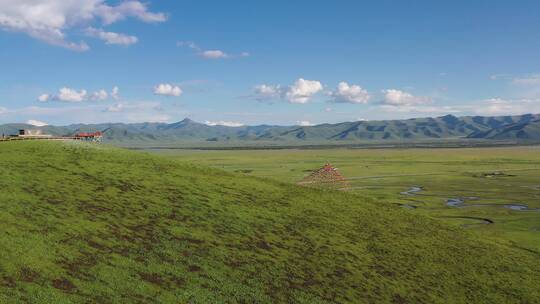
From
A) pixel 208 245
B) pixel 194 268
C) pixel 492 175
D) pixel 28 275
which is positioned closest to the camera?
pixel 28 275

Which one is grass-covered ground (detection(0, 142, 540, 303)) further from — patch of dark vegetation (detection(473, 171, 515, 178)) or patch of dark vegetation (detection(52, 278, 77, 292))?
patch of dark vegetation (detection(473, 171, 515, 178))

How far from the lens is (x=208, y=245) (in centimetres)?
4216

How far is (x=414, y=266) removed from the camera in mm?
47844

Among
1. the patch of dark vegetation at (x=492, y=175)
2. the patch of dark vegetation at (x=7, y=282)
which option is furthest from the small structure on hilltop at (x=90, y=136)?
the patch of dark vegetation at (x=492, y=175)

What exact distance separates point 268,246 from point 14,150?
4040 centimetres

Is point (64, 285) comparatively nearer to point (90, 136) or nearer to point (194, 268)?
point (194, 268)

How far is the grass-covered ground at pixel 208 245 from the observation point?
106ft

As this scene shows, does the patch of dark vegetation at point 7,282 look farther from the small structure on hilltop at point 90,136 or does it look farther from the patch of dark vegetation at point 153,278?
the small structure on hilltop at point 90,136

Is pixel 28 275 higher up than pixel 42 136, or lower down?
lower down

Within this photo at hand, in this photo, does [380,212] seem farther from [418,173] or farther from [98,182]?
[418,173]

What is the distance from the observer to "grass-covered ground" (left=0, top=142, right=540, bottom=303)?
106 feet

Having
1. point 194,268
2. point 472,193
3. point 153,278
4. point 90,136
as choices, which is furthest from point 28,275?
point 472,193

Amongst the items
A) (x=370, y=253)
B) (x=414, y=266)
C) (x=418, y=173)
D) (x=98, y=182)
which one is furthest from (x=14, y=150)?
(x=418, y=173)

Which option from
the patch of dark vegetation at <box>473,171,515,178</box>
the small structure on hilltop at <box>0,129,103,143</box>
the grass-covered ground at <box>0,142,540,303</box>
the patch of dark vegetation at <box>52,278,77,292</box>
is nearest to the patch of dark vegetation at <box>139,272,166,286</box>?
the grass-covered ground at <box>0,142,540,303</box>
